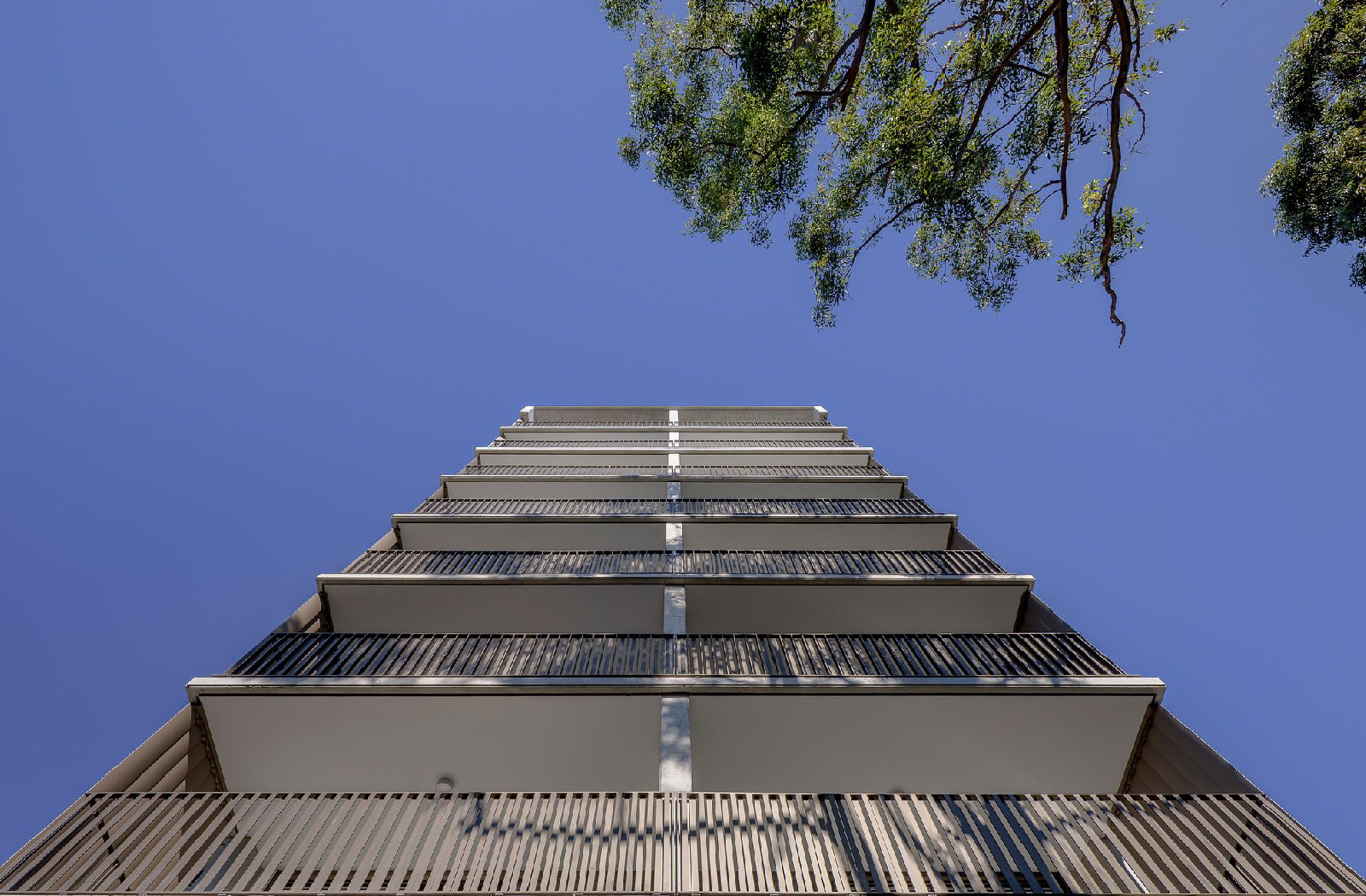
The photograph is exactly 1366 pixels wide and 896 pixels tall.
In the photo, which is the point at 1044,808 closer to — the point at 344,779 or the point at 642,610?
the point at 642,610

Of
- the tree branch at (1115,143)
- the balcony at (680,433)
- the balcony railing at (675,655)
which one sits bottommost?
the balcony at (680,433)

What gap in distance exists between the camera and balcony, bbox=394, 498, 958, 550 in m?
12.3

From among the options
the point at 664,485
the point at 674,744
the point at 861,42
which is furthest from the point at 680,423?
the point at 674,744

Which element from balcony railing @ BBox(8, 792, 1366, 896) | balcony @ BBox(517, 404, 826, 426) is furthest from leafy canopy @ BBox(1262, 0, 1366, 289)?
balcony @ BBox(517, 404, 826, 426)

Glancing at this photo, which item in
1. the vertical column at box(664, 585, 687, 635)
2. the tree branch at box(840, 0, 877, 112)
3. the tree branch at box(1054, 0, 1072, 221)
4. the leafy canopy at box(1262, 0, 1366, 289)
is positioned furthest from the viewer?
the leafy canopy at box(1262, 0, 1366, 289)

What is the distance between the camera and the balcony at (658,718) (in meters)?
6.95

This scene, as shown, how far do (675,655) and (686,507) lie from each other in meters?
5.77

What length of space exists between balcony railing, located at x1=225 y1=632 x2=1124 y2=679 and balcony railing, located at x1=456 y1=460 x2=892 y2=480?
7.03 m

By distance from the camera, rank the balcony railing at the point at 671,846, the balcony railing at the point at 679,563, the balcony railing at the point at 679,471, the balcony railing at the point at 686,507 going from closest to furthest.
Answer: the balcony railing at the point at 671,846 < the balcony railing at the point at 679,563 < the balcony railing at the point at 686,507 < the balcony railing at the point at 679,471

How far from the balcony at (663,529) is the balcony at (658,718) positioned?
4570mm

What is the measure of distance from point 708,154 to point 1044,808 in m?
10.0

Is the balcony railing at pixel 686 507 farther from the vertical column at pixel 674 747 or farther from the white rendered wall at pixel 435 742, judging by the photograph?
the vertical column at pixel 674 747

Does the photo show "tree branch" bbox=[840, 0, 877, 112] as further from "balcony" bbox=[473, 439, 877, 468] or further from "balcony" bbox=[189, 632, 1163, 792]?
"balcony" bbox=[473, 439, 877, 468]

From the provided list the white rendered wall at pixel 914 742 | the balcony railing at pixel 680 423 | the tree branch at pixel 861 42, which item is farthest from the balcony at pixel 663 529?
the balcony railing at pixel 680 423
